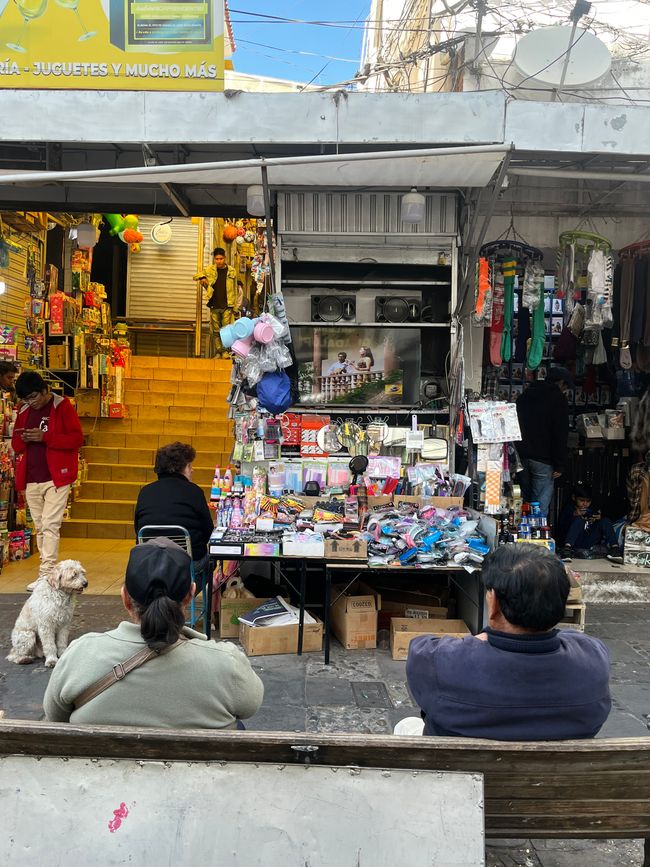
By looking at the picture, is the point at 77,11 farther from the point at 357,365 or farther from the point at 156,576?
the point at 156,576

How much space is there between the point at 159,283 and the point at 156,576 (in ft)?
47.4

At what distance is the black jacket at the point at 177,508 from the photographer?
17.2ft

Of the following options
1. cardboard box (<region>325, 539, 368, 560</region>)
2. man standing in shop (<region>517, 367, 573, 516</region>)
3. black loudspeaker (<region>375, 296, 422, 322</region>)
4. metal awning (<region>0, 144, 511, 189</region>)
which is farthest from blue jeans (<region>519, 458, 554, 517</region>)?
metal awning (<region>0, 144, 511, 189</region>)

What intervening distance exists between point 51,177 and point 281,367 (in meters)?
2.33

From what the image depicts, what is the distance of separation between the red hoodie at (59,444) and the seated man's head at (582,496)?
17.8 ft

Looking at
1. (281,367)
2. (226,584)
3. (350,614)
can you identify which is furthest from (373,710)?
(281,367)

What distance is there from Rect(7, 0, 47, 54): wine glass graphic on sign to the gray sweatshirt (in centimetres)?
512

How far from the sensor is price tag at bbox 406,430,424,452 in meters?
6.36

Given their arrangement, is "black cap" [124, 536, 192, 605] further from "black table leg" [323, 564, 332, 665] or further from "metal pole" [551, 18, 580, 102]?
"metal pole" [551, 18, 580, 102]

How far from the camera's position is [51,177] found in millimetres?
4699

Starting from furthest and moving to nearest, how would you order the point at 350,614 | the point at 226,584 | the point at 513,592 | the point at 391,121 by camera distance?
the point at 226,584, the point at 350,614, the point at 391,121, the point at 513,592

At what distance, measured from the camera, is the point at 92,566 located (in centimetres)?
766

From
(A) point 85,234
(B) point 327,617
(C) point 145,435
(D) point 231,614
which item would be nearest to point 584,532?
(B) point 327,617

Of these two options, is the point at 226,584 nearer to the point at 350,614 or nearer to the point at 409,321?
the point at 350,614
